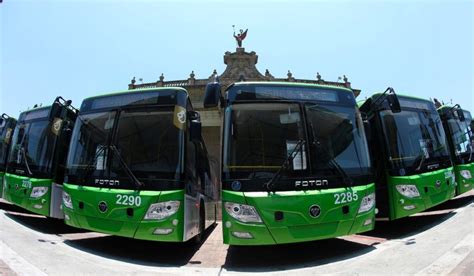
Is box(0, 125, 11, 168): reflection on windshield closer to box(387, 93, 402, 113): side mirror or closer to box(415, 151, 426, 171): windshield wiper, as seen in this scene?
box(387, 93, 402, 113): side mirror

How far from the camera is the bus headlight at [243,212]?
15.0 feet

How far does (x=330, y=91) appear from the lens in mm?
5762

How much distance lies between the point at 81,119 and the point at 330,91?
16.5 ft

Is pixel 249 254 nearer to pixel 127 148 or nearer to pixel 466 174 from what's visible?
pixel 127 148

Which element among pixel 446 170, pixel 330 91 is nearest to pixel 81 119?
pixel 330 91

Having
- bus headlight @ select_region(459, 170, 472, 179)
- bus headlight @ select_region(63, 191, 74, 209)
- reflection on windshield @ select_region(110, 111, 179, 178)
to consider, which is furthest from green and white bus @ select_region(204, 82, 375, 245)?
bus headlight @ select_region(459, 170, 472, 179)

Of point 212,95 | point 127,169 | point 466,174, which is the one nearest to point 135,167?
point 127,169

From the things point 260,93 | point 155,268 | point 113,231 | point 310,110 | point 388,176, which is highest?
point 260,93

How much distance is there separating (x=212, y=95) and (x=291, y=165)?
1819 mm

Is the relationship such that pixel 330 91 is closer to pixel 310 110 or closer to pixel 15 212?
pixel 310 110

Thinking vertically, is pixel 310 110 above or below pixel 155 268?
above

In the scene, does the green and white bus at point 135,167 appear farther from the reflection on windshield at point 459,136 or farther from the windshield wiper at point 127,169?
the reflection on windshield at point 459,136

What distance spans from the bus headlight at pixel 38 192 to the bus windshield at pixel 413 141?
809cm

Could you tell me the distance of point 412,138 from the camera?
6.99 metres
